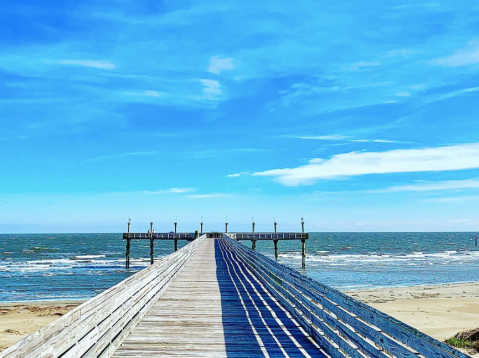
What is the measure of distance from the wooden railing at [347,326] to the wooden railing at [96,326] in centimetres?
333

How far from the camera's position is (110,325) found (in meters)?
6.41

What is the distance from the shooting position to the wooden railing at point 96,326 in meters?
3.90

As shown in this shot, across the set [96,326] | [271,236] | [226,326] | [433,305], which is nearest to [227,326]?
[226,326]

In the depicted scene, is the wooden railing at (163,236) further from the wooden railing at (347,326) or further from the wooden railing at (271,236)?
the wooden railing at (347,326)

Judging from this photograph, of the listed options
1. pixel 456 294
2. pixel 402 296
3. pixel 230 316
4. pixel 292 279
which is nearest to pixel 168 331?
pixel 230 316

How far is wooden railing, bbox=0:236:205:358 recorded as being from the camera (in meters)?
3.90

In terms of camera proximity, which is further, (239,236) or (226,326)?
(239,236)

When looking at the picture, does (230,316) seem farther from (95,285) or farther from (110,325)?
(95,285)

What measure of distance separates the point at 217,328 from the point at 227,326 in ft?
0.82

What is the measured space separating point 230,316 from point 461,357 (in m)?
6.82

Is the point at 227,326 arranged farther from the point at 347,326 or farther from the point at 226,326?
the point at 347,326

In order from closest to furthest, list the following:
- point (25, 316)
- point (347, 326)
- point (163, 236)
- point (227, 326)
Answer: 1. point (347, 326)
2. point (227, 326)
3. point (25, 316)
4. point (163, 236)

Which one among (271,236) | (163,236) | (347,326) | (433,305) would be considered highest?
(347,326)

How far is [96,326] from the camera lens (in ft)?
18.8
